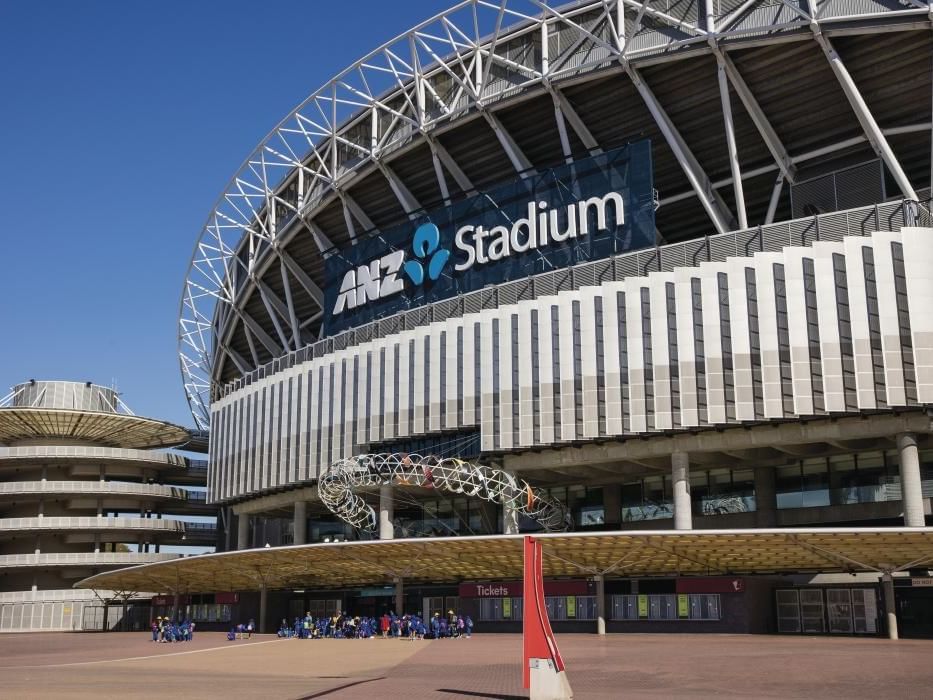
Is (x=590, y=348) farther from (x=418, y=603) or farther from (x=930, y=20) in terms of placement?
(x=930, y=20)

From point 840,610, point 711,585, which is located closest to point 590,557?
point 711,585

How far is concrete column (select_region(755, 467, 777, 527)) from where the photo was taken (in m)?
57.2

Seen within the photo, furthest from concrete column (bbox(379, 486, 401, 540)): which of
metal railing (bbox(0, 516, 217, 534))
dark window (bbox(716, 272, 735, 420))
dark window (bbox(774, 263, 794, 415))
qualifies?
metal railing (bbox(0, 516, 217, 534))

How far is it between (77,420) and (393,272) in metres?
43.1

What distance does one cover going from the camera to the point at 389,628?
5275 cm

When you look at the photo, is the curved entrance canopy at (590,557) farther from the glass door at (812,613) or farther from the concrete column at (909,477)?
the concrete column at (909,477)

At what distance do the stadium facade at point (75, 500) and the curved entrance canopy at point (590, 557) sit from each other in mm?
32273

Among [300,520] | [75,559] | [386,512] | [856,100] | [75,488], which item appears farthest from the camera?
[75,488]

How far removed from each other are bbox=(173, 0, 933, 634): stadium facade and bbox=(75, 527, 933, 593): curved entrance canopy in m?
1.92

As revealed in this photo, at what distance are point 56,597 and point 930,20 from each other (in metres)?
83.6

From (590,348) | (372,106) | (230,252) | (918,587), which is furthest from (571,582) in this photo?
(230,252)

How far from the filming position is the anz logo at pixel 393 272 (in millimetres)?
68188

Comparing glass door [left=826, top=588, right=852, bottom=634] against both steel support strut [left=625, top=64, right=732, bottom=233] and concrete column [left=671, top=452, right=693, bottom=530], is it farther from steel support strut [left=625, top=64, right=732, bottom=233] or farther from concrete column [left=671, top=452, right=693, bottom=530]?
steel support strut [left=625, top=64, right=732, bottom=233]

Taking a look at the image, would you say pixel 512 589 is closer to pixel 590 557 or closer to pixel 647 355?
pixel 590 557
